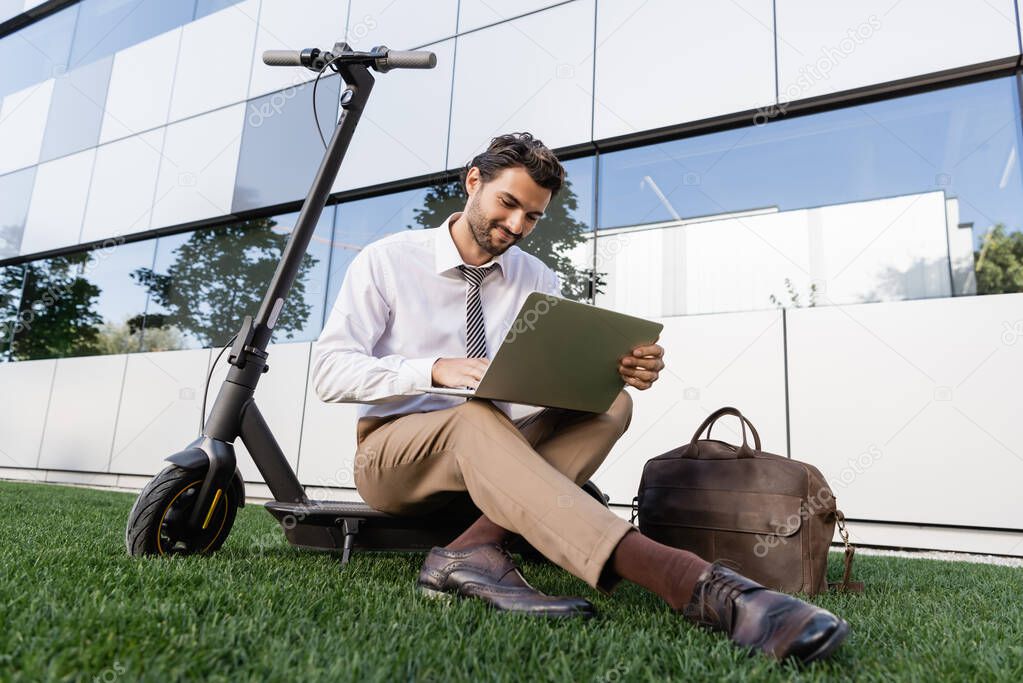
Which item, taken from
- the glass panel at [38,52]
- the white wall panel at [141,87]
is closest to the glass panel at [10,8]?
the glass panel at [38,52]

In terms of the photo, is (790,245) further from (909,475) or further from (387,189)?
(387,189)

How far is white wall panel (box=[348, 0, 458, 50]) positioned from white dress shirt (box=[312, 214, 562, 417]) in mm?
3576

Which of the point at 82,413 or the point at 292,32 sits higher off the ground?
the point at 292,32

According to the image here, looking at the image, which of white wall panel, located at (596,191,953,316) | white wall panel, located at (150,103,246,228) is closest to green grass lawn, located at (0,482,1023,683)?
white wall panel, located at (596,191,953,316)

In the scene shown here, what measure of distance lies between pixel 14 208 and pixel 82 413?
283cm

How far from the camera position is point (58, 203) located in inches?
265

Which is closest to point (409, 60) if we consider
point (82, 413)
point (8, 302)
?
point (82, 413)

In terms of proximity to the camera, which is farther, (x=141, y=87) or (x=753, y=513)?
(x=141, y=87)

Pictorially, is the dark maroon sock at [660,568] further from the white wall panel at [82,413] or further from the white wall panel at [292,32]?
the white wall panel at [82,413]

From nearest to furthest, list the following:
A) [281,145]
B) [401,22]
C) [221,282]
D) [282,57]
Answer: [282,57]
[401,22]
[281,145]
[221,282]

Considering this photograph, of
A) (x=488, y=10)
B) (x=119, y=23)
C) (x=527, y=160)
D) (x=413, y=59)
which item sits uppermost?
(x=119, y=23)

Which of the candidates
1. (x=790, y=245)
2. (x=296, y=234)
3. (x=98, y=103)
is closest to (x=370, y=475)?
(x=296, y=234)

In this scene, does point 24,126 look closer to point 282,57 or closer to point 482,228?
point 282,57

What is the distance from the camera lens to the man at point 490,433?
103cm
